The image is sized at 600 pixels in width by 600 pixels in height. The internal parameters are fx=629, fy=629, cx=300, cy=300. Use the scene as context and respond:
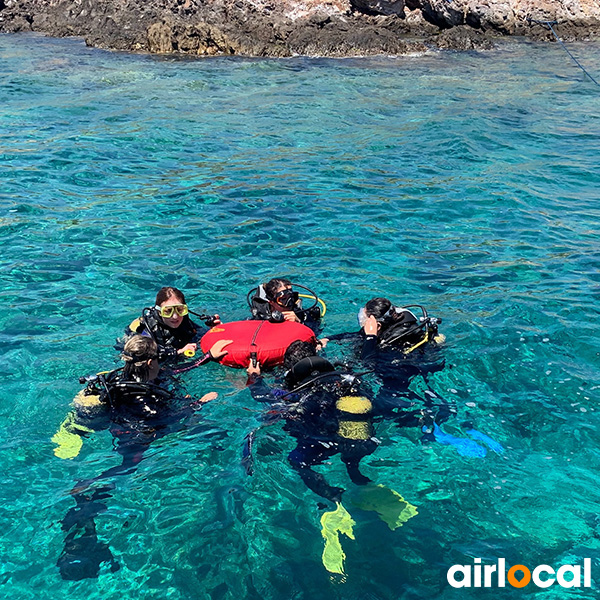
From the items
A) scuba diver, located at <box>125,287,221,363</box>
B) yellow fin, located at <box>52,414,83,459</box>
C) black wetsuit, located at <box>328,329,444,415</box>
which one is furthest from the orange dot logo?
scuba diver, located at <box>125,287,221,363</box>

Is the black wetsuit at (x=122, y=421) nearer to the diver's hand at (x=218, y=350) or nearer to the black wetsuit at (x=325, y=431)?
the diver's hand at (x=218, y=350)

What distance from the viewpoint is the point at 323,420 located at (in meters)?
Answer: 5.23

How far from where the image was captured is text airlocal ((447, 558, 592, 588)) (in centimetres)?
423

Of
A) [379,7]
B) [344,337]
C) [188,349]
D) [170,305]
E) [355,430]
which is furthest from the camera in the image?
[379,7]

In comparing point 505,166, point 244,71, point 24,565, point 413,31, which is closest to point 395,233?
point 505,166

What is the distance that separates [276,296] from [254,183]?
595 cm

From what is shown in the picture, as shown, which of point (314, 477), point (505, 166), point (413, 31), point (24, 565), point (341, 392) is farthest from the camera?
point (413, 31)

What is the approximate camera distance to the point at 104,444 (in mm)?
5574

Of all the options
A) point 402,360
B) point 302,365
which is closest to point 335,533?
point 302,365

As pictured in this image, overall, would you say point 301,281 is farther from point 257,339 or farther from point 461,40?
point 461,40

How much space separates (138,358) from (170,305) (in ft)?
3.80

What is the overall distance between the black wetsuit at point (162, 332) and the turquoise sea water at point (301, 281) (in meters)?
0.36

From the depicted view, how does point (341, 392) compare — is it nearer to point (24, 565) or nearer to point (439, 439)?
point (439, 439)

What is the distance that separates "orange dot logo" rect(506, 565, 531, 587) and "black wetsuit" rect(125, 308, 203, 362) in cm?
371
